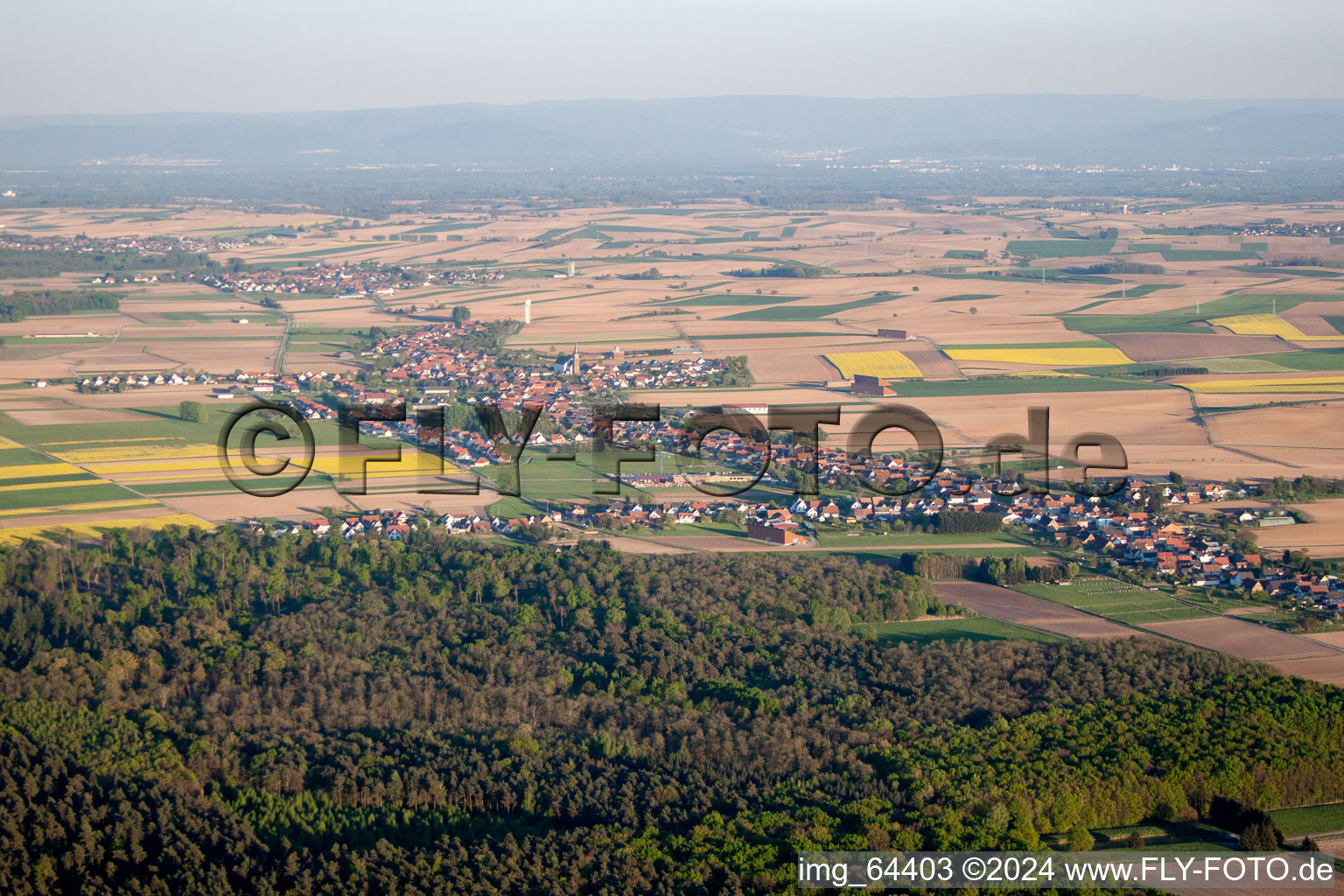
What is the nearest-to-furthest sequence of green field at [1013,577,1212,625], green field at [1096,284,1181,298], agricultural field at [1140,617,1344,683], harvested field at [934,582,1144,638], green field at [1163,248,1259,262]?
1. agricultural field at [1140,617,1344,683]
2. harvested field at [934,582,1144,638]
3. green field at [1013,577,1212,625]
4. green field at [1096,284,1181,298]
5. green field at [1163,248,1259,262]

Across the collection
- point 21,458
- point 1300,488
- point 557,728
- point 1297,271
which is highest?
point 1297,271

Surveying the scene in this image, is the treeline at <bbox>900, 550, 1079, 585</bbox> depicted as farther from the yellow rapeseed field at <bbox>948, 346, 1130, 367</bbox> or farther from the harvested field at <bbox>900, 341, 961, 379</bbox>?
the yellow rapeseed field at <bbox>948, 346, 1130, 367</bbox>

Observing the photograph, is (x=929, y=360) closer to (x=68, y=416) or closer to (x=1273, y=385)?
(x=1273, y=385)

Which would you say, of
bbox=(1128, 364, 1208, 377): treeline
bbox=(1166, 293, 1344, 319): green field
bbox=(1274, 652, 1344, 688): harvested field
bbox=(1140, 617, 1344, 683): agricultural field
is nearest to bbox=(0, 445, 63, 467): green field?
bbox=(1140, 617, 1344, 683): agricultural field

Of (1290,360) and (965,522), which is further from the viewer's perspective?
(1290,360)

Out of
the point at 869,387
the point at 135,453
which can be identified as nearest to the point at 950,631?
the point at 869,387

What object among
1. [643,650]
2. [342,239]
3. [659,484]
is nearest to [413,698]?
[643,650]
